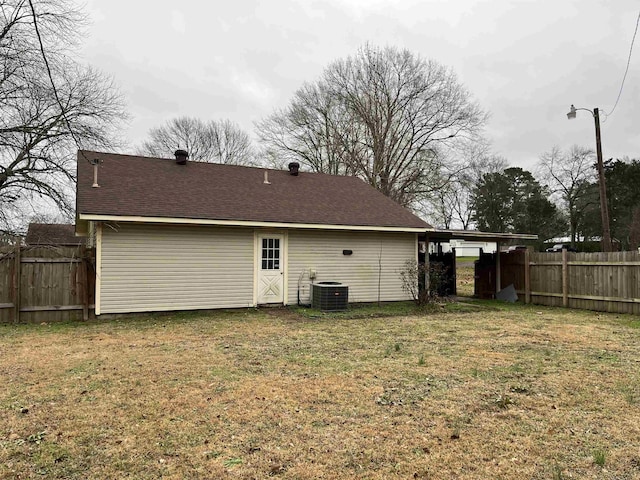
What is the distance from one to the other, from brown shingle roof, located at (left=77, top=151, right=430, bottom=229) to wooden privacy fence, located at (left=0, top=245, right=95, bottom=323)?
1.13 metres

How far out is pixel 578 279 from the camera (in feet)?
37.4

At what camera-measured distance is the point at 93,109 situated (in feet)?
49.9

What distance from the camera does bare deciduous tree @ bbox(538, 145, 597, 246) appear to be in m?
34.7

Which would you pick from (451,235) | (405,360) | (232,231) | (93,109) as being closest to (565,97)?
(451,235)

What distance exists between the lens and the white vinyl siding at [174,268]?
30.7 feet

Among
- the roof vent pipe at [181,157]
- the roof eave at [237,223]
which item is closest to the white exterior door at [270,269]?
the roof eave at [237,223]

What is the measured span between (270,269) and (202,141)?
24401 mm

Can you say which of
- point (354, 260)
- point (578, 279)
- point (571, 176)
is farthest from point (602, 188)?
point (571, 176)

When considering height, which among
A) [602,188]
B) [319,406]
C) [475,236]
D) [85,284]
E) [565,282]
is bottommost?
[319,406]

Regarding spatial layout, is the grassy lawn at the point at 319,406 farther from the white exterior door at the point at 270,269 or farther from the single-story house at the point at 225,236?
the white exterior door at the point at 270,269

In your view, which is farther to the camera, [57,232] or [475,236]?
[57,232]

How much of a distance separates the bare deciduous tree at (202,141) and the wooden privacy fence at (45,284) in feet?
75.6

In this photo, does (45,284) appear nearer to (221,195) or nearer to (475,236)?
(221,195)

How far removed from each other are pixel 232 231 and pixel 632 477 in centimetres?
912
